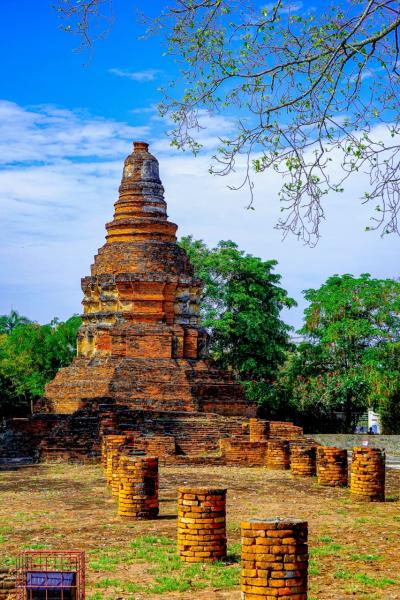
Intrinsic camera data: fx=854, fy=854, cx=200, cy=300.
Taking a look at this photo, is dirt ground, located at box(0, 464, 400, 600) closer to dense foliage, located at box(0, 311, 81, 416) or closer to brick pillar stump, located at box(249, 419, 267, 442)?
brick pillar stump, located at box(249, 419, 267, 442)

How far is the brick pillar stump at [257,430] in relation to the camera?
2028 cm

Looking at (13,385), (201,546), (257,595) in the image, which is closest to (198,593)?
(257,595)

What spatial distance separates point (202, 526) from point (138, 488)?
8.30ft

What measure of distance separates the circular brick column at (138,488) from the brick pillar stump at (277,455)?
7.70 m

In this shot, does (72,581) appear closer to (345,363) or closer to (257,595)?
(257,595)

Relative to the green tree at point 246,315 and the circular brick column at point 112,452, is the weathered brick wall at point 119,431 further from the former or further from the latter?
the green tree at point 246,315

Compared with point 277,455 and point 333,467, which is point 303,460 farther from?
point 277,455

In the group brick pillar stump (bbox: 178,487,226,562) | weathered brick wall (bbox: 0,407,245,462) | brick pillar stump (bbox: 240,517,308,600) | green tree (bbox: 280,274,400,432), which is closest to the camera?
brick pillar stump (bbox: 240,517,308,600)

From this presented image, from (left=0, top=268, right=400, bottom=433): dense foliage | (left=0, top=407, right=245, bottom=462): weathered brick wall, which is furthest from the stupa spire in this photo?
(left=0, top=407, right=245, bottom=462): weathered brick wall

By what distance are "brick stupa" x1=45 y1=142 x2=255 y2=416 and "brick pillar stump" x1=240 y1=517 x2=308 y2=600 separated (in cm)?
1500

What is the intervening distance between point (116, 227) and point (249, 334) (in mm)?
6914

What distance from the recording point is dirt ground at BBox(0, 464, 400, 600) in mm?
6996

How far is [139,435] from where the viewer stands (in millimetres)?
19703

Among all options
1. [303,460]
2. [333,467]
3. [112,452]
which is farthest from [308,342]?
[112,452]
